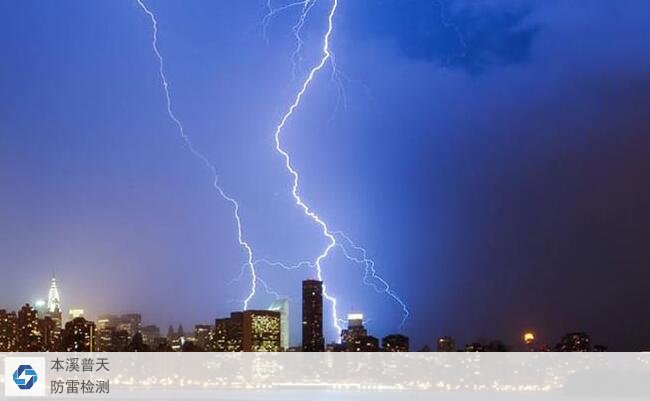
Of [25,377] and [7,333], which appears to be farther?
[7,333]

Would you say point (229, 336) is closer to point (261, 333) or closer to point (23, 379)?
point (261, 333)

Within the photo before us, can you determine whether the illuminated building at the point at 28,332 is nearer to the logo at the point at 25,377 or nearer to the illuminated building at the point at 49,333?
the illuminated building at the point at 49,333

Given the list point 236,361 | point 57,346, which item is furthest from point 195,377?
point 57,346

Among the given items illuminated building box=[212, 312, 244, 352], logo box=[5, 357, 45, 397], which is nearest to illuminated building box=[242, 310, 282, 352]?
illuminated building box=[212, 312, 244, 352]

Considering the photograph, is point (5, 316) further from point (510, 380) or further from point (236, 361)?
point (510, 380)

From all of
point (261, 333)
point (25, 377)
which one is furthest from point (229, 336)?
point (25, 377)

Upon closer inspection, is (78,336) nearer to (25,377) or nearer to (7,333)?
(7,333)
